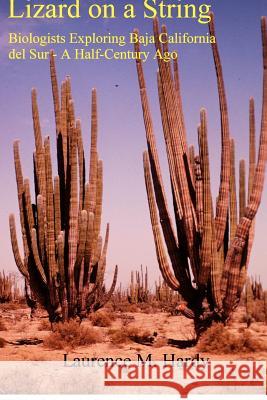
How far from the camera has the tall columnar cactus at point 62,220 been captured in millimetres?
11016

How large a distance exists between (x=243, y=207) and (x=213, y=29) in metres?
3.51

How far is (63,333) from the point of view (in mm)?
10508

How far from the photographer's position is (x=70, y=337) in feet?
34.1

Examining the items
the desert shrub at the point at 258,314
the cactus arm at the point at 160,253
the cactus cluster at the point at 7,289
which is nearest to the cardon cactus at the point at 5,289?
the cactus cluster at the point at 7,289

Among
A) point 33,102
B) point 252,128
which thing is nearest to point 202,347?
point 252,128

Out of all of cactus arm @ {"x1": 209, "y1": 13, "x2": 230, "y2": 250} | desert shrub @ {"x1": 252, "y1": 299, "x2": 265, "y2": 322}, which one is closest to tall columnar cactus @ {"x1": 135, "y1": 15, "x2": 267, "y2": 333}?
cactus arm @ {"x1": 209, "y1": 13, "x2": 230, "y2": 250}

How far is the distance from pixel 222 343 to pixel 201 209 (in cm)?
246

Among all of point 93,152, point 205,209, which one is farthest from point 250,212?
point 93,152

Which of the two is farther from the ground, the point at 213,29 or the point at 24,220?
the point at 213,29

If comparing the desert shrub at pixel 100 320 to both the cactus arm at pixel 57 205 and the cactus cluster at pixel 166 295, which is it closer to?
the cactus arm at pixel 57 205

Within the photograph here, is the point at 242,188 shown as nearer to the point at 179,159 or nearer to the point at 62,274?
the point at 179,159

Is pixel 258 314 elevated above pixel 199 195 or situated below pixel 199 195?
below

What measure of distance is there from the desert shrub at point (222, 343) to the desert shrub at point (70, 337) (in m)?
2.69

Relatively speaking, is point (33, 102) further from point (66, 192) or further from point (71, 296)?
point (71, 296)
